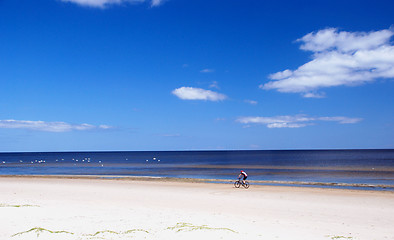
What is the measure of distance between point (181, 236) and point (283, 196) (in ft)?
54.4

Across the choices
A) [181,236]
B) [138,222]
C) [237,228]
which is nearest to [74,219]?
[138,222]

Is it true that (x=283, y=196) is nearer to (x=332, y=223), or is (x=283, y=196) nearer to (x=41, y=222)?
(x=332, y=223)

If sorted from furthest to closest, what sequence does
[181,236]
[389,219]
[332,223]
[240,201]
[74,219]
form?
[240,201] < [389,219] < [332,223] < [74,219] < [181,236]

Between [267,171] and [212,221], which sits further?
[267,171]

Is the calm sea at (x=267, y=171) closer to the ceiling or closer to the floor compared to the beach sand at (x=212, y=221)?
closer to the floor

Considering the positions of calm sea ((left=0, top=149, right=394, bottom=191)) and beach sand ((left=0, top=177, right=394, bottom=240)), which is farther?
calm sea ((left=0, top=149, right=394, bottom=191))

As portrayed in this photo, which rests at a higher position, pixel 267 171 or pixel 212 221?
pixel 212 221

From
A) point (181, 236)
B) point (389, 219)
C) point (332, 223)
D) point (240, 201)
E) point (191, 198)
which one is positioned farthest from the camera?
point (191, 198)

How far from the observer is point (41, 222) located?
1377 centimetres

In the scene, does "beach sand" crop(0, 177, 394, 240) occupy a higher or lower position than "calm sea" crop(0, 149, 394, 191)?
higher

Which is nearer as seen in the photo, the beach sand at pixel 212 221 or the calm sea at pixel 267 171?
the beach sand at pixel 212 221

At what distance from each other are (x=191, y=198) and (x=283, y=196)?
7787 millimetres

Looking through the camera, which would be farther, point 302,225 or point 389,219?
point 389,219

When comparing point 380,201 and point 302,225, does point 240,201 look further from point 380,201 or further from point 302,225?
point 380,201
